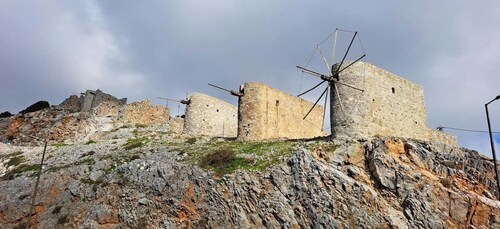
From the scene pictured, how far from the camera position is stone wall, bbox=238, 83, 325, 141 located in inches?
1388

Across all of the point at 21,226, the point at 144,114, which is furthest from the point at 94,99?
the point at 21,226

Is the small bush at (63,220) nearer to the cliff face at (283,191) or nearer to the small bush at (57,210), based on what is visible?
the cliff face at (283,191)

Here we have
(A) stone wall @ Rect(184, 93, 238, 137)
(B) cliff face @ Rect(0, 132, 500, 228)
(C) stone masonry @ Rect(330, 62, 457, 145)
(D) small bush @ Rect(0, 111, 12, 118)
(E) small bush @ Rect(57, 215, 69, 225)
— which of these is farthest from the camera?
(D) small bush @ Rect(0, 111, 12, 118)

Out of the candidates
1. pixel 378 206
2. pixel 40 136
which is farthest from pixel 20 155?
pixel 378 206

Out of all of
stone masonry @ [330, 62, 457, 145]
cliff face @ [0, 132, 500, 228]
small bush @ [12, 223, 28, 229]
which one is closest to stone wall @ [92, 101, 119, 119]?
cliff face @ [0, 132, 500, 228]

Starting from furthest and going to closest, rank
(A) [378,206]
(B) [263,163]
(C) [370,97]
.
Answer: (C) [370,97], (B) [263,163], (A) [378,206]

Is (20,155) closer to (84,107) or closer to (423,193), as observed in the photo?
(84,107)

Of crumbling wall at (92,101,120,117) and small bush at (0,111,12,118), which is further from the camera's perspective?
small bush at (0,111,12,118)

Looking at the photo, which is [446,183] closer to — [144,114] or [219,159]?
[219,159]

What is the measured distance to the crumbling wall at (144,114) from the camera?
5266 cm

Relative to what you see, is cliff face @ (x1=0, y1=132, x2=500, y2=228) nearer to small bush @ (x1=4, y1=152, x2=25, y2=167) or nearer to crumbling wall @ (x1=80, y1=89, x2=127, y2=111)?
small bush @ (x1=4, y1=152, x2=25, y2=167)

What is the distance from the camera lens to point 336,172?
24.6m

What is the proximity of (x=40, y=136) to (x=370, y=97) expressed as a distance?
4051 centimetres

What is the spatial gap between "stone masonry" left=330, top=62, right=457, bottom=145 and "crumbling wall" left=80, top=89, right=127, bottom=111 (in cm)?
3838
